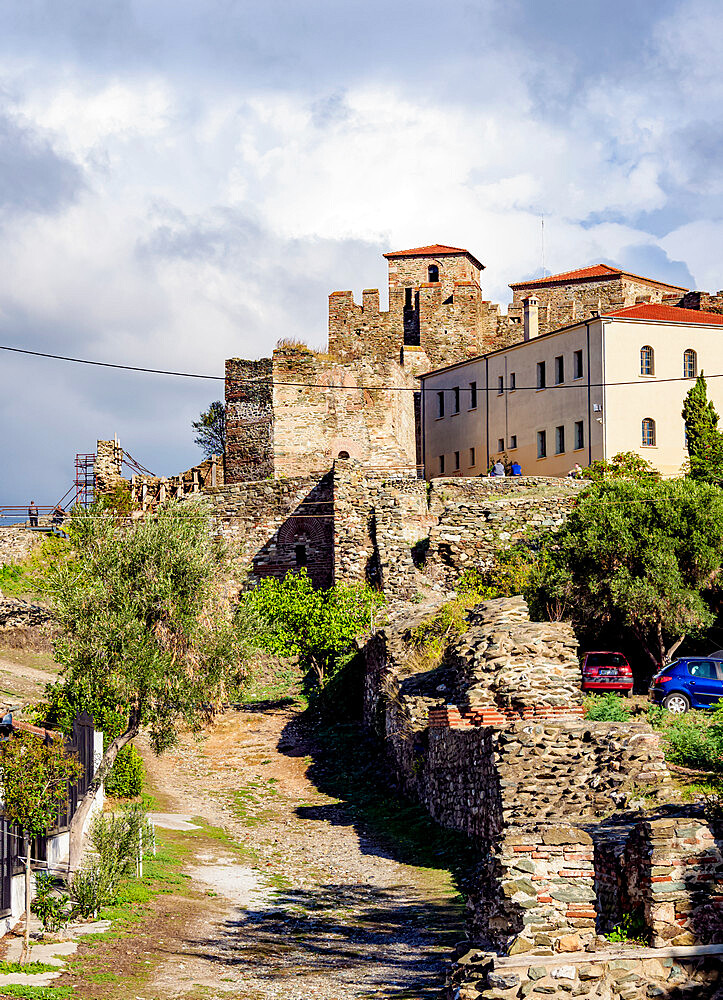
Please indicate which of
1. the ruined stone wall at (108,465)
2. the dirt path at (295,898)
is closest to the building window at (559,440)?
the ruined stone wall at (108,465)

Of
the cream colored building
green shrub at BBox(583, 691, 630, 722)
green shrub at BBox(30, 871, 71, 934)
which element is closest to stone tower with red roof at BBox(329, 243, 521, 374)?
the cream colored building

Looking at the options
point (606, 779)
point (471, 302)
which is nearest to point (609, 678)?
point (606, 779)

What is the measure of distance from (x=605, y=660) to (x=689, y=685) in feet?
9.82

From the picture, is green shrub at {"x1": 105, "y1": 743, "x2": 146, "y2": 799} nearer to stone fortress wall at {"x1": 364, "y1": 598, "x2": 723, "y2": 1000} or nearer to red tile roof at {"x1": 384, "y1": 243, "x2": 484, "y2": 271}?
stone fortress wall at {"x1": 364, "y1": 598, "x2": 723, "y2": 1000}

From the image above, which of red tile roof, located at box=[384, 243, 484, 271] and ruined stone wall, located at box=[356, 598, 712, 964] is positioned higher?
red tile roof, located at box=[384, 243, 484, 271]

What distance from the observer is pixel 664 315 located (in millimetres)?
50594

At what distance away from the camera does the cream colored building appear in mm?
48188

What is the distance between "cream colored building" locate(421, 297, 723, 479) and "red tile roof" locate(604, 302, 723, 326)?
0.20ft

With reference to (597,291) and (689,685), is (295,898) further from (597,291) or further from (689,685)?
(597,291)

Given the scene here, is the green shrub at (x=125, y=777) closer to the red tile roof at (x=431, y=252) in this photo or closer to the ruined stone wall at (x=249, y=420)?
the ruined stone wall at (x=249, y=420)

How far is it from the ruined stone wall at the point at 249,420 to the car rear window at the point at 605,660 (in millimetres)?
22760

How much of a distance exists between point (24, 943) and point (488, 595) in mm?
21765

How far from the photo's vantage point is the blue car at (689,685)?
24.9m

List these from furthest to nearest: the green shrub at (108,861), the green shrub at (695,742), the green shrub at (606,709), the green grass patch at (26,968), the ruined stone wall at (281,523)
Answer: the ruined stone wall at (281,523) → the green shrub at (606,709) → the green shrub at (695,742) → the green shrub at (108,861) → the green grass patch at (26,968)
